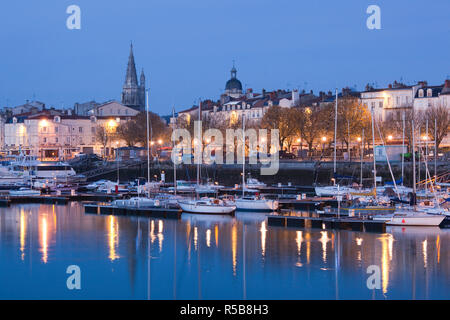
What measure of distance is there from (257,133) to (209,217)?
32.6 meters

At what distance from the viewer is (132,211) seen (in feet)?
121

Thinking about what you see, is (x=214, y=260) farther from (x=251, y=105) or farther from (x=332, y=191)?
(x=251, y=105)

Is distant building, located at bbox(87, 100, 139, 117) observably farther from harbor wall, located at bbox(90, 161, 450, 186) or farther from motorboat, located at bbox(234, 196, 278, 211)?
motorboat, located at bbox(234, 196, 278, 211)

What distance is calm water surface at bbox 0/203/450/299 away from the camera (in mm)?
20141

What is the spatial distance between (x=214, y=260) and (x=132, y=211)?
13.3 metres

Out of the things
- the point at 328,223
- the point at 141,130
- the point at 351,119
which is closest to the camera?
the point at 328,223

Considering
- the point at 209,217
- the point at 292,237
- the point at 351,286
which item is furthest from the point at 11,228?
the point at 351,286

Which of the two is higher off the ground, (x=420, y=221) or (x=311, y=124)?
(x=311, y=124)

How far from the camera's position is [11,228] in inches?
1282

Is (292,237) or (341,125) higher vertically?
(341,125)

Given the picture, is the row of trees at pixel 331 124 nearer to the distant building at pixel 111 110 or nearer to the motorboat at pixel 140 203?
the distant building at pixel 111 110

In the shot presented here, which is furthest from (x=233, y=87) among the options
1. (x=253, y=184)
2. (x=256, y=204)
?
(x=256, y=204)
